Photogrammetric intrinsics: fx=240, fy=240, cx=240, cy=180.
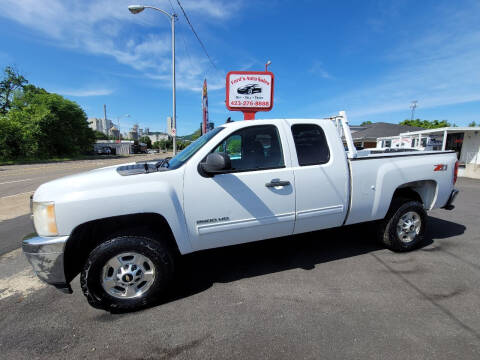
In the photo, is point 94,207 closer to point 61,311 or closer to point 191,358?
point 61,311

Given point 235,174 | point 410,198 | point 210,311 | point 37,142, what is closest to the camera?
point 210,311

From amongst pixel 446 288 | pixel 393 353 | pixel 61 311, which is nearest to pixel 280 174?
pixel 393 353

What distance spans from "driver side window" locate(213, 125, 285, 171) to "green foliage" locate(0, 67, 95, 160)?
33.5 metres

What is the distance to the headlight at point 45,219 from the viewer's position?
2.14m

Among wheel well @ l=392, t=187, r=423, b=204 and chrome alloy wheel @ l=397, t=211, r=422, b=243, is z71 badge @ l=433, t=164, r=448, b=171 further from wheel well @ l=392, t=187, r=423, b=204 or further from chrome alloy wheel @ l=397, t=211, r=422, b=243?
chrome alloy wheel @ l=397, t=211, r=422, b=243

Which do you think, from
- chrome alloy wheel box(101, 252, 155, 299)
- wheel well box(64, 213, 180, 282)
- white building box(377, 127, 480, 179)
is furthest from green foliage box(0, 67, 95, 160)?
white building box(377, 127, 480, 179)

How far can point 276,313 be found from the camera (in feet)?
7.79

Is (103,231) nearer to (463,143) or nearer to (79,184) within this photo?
(79,184)

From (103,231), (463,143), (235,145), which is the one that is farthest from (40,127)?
(463,143)

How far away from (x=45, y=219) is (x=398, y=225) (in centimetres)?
436

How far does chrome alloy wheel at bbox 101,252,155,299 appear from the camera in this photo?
2.39 meters

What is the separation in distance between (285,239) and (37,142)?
3445 cm

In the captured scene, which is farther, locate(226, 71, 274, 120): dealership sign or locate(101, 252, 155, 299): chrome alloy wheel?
locate(226, 71, 274, 120): dealership sign

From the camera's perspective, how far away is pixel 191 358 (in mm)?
1901
